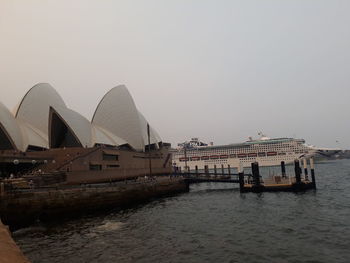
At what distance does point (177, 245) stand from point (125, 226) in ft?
19.6

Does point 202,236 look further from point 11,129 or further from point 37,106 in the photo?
point 37,106

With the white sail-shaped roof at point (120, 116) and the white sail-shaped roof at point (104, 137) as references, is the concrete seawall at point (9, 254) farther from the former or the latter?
the white sail-shaped roof at point (120, 116)

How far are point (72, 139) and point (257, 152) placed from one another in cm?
7843

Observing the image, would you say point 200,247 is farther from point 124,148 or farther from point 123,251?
point 124,148

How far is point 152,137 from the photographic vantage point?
216ft

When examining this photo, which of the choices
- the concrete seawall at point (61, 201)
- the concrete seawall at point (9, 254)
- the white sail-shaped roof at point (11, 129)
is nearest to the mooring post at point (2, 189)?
the concrete seawall at point (61, 201)

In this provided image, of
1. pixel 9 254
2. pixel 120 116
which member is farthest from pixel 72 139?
pixel 9 254

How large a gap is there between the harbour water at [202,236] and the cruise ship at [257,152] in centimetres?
7914

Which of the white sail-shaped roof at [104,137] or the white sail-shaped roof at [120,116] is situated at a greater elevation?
the white sail-shaped roof at [120,116]

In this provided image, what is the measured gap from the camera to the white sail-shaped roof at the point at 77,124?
44.0 metres

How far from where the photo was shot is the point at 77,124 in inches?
1832

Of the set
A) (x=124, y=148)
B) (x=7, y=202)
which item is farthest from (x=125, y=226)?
(x=124, y=148)

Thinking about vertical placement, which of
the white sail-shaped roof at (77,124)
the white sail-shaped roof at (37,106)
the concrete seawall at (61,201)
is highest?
the white sail-shaped roof at (37,106)

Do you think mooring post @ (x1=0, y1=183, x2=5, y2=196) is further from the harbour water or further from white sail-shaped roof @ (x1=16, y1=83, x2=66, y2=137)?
white sail-shaped roof @ (x1=16, y1=83, x2=66, y2=137)
